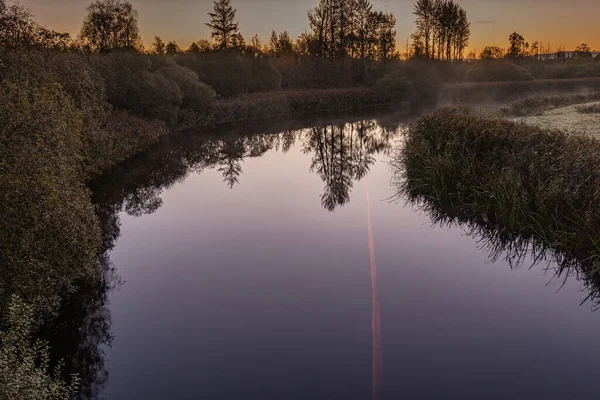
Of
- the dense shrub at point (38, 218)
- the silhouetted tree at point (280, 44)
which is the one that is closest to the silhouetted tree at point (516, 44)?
the silhouetted tree at point (280, 44)

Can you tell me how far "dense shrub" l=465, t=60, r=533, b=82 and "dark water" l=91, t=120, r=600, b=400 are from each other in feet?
212

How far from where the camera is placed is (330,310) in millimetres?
10773

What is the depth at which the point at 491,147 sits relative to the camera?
17.3 metres

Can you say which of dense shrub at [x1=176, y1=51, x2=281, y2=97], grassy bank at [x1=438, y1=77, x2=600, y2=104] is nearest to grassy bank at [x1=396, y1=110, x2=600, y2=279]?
dense shrub at [x1=176, y1=51, x2=281, y2=97]

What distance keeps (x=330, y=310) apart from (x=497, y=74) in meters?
75.5

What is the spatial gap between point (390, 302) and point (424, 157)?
10.0 meters

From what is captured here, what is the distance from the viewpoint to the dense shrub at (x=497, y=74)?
7638cm

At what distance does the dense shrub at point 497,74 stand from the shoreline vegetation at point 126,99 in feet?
0.71

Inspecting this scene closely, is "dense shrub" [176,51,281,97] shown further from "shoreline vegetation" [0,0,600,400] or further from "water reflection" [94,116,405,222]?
"water reflection" [94,116,405,222]

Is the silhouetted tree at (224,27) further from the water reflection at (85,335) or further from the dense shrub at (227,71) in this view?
the water reflection at (85,335)

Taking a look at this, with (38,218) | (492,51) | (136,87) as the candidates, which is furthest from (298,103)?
(492,51)

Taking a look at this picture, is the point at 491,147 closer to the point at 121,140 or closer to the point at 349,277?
the point at 349,277

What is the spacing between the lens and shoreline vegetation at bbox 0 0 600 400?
9.92 metres

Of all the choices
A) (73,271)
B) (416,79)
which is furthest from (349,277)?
(416,79)
